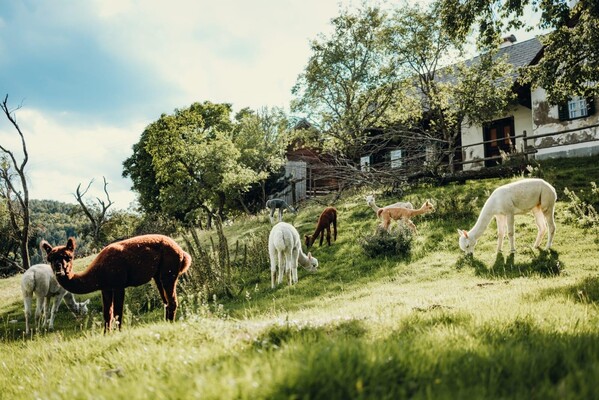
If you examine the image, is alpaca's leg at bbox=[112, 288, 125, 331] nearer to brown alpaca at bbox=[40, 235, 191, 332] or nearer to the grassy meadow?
brown alpaca at bbox=[40, 235, 191, 332]

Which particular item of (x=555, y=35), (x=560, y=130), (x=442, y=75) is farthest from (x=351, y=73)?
(x=555, y=35)

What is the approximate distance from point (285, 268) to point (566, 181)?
11.4 metres

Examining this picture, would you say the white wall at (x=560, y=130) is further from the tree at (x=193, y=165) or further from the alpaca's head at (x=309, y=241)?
the tree at (x=193, y=165)

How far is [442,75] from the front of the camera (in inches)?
952

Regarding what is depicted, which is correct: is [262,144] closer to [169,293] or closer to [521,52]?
[521,52]

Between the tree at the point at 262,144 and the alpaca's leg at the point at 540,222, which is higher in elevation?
the tree at the point at 262,144

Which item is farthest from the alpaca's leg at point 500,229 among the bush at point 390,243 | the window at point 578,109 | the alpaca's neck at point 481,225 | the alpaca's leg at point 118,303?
the window at point 578,109

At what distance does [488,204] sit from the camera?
1057 cm

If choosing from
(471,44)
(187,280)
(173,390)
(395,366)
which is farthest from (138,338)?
(471,44)

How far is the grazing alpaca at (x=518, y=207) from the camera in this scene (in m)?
10.0

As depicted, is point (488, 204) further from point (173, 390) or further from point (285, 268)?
point (173, 390)

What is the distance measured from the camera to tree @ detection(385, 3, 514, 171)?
2186 cm

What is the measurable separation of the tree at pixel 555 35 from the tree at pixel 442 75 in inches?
406

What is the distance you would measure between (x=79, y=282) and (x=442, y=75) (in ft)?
76.5
